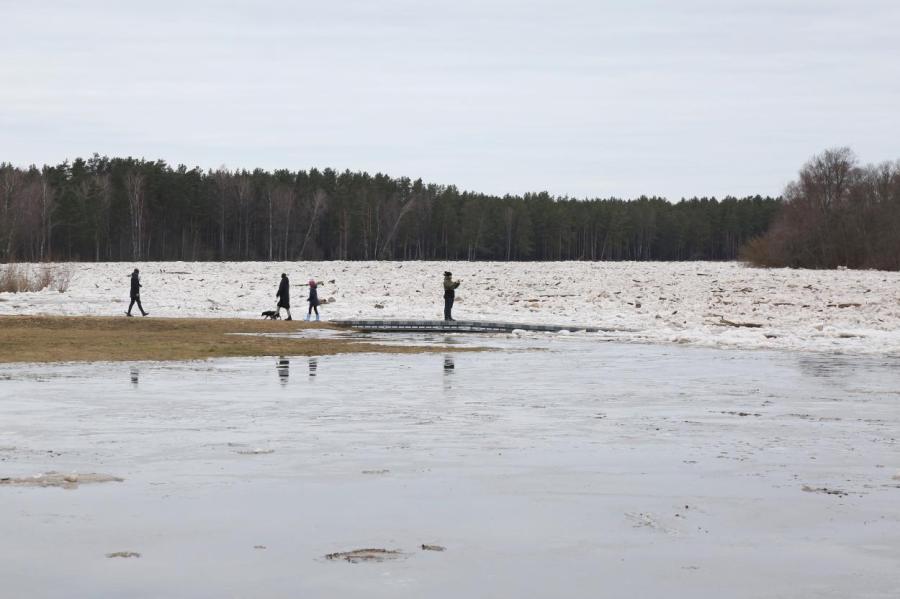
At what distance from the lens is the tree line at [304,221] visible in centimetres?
12144

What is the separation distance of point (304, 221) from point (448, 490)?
136107mm

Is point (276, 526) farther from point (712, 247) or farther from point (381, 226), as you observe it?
point (712, 247)

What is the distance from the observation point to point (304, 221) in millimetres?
143375

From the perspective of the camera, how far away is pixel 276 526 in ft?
25.5

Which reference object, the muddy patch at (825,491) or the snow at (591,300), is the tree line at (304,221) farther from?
the muddy patch at (825,491)

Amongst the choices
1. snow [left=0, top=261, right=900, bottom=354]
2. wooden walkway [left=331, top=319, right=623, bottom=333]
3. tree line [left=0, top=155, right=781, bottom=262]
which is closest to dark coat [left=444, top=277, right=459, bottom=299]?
wooden walkway [left=331, top=319, right=623, bottom=333]

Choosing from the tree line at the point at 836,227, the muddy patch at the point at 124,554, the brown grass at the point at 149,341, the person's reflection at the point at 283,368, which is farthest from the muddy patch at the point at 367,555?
the tree line at the point at 836,227

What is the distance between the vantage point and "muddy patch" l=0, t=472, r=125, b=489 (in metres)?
9.19

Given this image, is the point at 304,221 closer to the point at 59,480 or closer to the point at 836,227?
the point at 836,227

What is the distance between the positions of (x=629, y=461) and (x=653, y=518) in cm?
258

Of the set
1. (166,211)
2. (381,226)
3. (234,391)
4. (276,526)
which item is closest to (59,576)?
(276,526)

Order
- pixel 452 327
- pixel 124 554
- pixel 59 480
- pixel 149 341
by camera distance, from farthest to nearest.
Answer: pixel 452 327 < pixel 149 341 < pixel 59 480 < pixel 124 554

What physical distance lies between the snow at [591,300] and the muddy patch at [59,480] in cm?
2168

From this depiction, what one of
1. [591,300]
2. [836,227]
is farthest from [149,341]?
[836,227]
